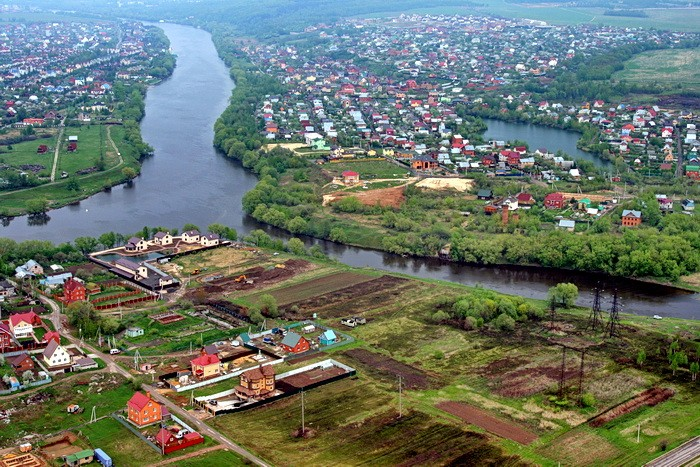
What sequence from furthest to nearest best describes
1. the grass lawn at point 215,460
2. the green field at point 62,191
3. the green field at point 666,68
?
the green field at point 666,68
the green field at point 62,191
the grass lawn at point 215,460

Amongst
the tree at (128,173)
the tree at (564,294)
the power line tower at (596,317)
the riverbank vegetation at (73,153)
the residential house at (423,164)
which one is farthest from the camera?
the residential house at (423,164)

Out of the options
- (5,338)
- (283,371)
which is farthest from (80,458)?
(5,338)

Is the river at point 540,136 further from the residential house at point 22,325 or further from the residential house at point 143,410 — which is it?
the residential house at point 143,410

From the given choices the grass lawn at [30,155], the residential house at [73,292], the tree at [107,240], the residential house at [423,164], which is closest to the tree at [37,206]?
the grass lawn at [30,155]

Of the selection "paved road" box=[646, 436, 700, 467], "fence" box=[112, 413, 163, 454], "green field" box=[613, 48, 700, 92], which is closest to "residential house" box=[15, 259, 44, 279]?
"fence" box=[112, 413, 163, 454]

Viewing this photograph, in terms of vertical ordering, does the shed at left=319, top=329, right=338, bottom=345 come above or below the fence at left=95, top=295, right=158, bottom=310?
above

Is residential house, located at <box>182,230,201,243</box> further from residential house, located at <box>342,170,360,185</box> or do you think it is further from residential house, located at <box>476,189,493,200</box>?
residential house, located at <box>476,189,493,200</box>

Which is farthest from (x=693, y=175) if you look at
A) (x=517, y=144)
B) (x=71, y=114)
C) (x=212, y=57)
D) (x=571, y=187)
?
(x=212, y=57)
